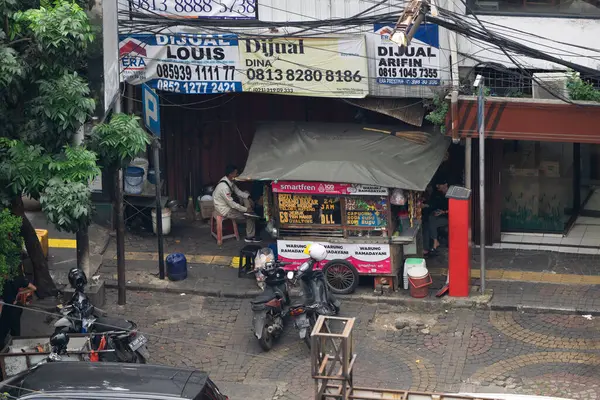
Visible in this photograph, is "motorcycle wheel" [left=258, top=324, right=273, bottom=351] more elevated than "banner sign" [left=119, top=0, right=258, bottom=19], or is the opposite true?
"banner sign" [left=119, top=0, right=258, bottom=19]

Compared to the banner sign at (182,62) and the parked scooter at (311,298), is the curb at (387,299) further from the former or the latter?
the banner sign at (182,62)

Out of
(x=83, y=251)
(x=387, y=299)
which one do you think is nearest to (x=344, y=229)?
(x=387, y=299)

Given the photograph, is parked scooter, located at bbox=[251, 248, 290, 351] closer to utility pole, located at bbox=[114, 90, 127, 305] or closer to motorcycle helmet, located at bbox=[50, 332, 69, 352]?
utility pole, located at bbox=[114, 90, 127, 305]

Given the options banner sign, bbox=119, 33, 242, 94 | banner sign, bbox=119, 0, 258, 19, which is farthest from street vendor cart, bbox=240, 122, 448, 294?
banner sign, bbox=119, 0, 258, 19

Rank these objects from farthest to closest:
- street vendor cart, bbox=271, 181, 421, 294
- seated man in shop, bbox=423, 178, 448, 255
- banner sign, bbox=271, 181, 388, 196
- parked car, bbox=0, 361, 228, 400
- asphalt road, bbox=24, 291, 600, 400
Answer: seated man in shop, bbox=423, 178, 448, 255 → street vendor cart, bbox=271, 181, 421, 294 → banner sign, bbox=271, 181, 388, 196 → asphalt road, bbox=24, 291, 600, 400 → parked car, bbox=0, 361, 228, 400

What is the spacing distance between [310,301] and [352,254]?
2016mm

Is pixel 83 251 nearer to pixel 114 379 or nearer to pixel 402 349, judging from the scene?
pixel 402 349

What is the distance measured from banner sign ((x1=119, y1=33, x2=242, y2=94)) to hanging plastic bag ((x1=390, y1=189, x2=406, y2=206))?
3303mm

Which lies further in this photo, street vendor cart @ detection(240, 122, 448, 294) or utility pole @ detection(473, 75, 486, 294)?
street vendor cart @ detection(240, 122, 448, 294)

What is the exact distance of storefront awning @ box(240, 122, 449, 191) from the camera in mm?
16812

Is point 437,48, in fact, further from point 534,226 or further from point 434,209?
point 534,226

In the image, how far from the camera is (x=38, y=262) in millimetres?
17031

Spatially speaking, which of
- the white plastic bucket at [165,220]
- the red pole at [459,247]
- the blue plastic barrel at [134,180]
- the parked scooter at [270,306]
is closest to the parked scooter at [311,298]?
the parked scooter at [270,306]

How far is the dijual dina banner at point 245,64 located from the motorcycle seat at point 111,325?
197 inches
